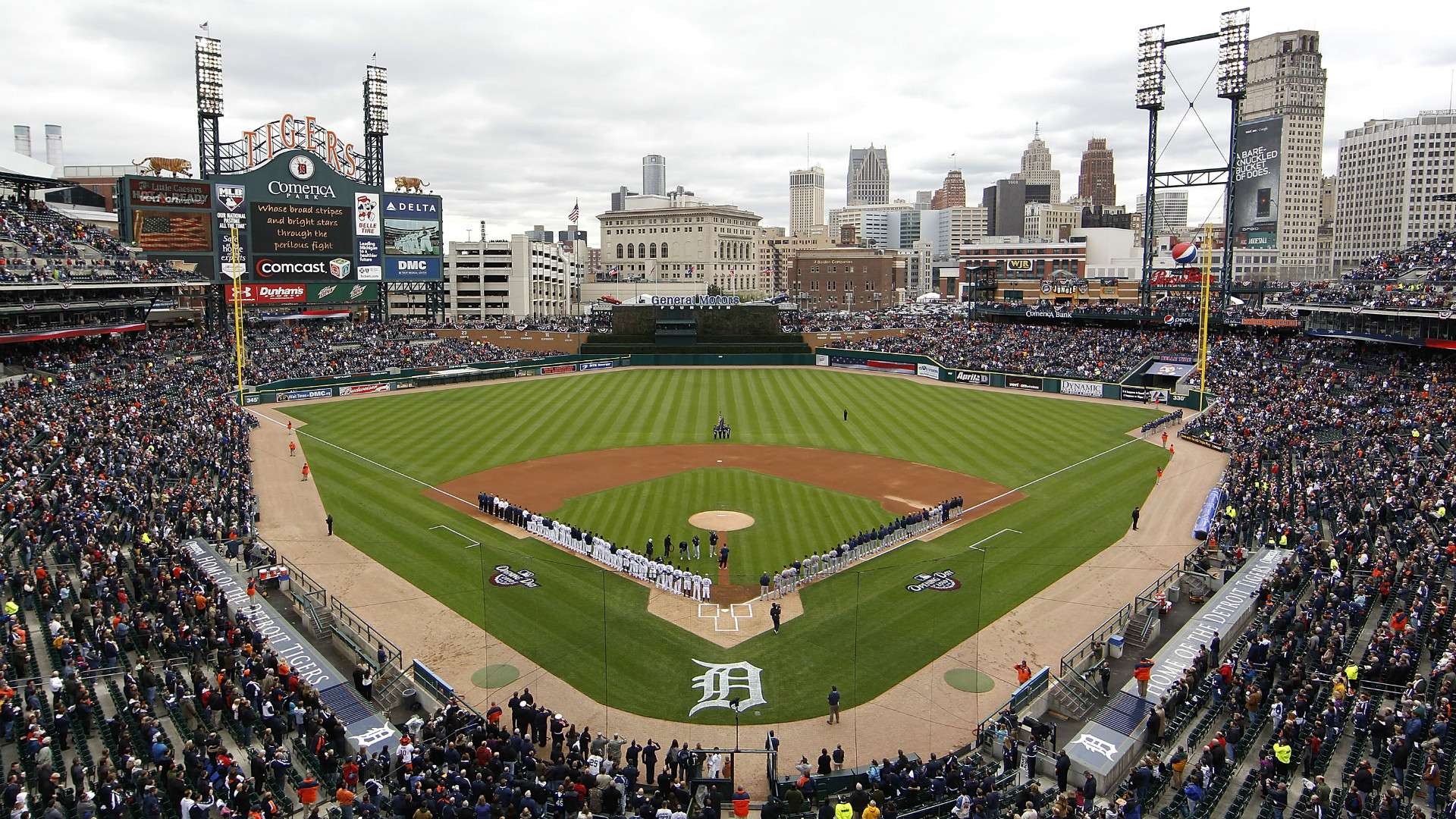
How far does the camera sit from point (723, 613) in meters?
22.4

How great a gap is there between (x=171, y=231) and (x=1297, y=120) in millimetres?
185736

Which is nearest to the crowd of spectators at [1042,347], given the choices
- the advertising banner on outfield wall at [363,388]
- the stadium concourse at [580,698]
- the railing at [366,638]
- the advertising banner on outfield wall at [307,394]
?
the stadium concourse at [580,698]

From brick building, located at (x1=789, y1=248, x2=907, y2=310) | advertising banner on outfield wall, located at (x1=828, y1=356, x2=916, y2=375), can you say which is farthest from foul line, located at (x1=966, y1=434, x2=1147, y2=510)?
brick building, located at (x1=789, y1=248, x2=907, y2=310)

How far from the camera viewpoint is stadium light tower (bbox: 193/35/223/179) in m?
69.1

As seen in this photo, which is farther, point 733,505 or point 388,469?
point 388,469

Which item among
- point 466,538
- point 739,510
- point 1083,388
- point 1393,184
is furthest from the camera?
point 1393,184

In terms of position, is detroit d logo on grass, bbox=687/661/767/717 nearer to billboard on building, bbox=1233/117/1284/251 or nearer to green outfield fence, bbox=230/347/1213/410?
green outfield fence, bbox=230/347/1213/410

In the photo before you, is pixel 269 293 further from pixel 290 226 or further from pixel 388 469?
pixel 388 469

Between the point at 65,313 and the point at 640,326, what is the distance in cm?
4247

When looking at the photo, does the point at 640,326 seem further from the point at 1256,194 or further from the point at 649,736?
the point at 649,736

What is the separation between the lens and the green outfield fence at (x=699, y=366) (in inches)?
2256

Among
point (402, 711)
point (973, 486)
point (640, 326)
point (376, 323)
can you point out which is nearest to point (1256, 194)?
point (973, 486)

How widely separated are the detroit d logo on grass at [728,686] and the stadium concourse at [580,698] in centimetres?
100

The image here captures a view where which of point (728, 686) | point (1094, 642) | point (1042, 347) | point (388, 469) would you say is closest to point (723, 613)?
point (728, 686)
